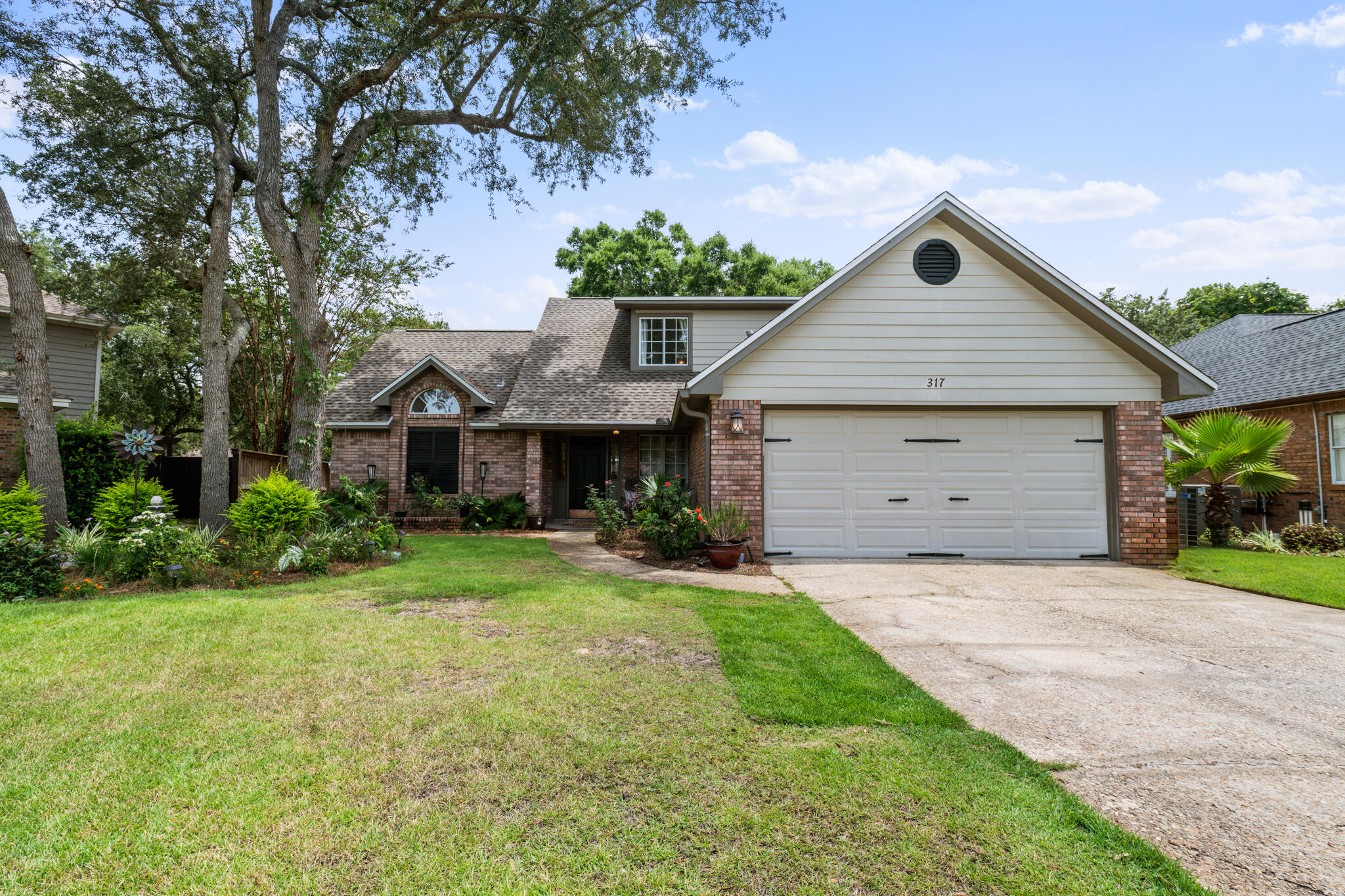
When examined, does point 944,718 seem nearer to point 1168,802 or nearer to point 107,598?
point 1168,802

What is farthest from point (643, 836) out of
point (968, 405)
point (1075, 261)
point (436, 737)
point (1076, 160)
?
point (1075, 261)

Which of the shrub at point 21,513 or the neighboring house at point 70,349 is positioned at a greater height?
the neighboring house at point 70,349

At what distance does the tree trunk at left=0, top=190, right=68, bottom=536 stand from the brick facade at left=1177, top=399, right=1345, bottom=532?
21.5m

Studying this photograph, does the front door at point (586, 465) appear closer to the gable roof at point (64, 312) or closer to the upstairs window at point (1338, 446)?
the gable roof at point (64, 312)

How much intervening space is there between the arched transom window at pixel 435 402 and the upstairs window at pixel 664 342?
5083mm

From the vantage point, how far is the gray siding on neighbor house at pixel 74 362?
15117 millimetres

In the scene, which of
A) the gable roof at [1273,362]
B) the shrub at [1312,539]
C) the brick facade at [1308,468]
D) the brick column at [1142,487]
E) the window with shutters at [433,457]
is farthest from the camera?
the window with shutters at [433,457]

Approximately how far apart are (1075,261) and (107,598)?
15528mm

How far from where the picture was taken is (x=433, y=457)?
16094 mm

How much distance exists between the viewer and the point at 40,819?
2.41 metres

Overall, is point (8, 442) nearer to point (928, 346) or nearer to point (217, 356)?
point (217, 356)

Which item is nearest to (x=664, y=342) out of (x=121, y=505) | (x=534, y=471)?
(x=534, y=471)

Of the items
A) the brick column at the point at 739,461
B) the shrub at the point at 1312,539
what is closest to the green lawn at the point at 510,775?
the brick column at the point at 739,461

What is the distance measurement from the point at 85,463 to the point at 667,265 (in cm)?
2434
